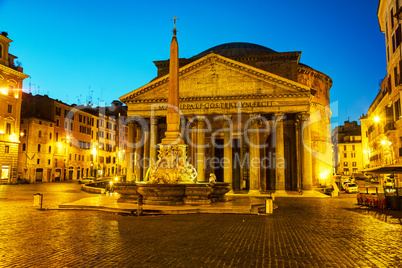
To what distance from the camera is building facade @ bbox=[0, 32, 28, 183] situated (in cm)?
4122

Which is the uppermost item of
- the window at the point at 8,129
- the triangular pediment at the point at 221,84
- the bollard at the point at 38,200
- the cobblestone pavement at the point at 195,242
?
the triangular pediment at the point at 221,84

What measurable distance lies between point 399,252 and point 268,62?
33.7m

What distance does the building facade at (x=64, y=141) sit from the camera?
4938 centimetres

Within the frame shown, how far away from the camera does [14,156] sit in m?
43.0

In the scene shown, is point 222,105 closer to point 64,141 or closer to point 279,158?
point 279,158

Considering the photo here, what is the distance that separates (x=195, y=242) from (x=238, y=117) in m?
27.8

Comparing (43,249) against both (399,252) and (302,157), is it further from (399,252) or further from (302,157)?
(302,157)

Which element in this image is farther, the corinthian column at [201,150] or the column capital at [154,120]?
the column capital at [154,120]

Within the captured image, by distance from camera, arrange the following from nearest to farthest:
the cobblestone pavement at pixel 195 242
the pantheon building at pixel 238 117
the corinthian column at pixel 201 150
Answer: the cobblestone pavement at pixel 195 242 → the pantheon building at pixel 238 117 → the corinthian column at pixel 201 150

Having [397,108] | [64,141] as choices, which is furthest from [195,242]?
[64,141]

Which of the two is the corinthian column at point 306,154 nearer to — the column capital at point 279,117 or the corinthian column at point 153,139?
the column capital at point 279,117

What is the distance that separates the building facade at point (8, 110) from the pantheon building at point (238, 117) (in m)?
17.0

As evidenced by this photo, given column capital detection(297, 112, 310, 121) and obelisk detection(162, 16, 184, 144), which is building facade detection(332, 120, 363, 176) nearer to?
column capital detection(297, 112, 310, 121)

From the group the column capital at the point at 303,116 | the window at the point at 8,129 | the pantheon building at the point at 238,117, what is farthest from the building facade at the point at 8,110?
the column capital at the point at 303,116
